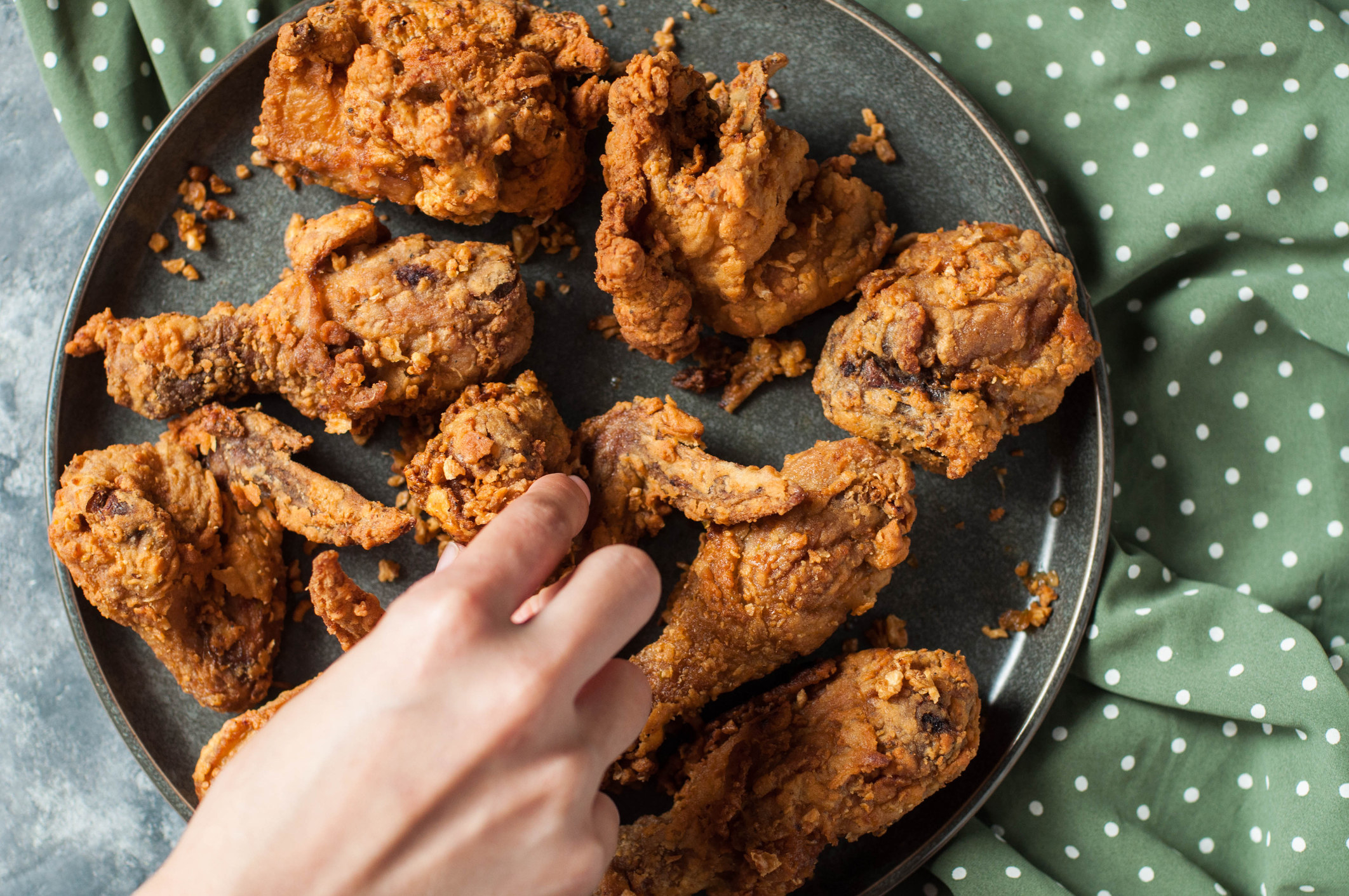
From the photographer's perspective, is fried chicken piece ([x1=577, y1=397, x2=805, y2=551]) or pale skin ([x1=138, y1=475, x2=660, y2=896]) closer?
pale skin ([x1=138, y1=475, x2=660, y2=896])

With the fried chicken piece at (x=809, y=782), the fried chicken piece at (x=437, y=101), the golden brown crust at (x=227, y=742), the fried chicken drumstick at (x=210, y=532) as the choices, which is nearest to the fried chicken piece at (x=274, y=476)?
the fried chicken drumstick at (x=210, y=532)

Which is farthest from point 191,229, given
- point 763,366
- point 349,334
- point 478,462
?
point 763,366

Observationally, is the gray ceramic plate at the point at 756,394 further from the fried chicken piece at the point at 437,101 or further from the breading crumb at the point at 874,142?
the fried chicken piece at the point at 437,101

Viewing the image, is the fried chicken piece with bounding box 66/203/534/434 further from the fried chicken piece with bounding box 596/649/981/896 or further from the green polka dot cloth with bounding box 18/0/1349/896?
the fried chicken piece with bounding box 596/649/981/896

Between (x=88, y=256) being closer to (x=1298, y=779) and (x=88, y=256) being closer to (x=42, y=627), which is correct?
(x=42, y=627)

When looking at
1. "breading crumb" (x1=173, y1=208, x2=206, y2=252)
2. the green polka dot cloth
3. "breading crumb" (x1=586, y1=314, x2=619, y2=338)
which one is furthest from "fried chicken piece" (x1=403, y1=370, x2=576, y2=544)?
the green polka dot cloth

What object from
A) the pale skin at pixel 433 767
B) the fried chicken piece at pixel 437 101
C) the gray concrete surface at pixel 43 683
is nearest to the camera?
the pale skin at pixel 433 767
